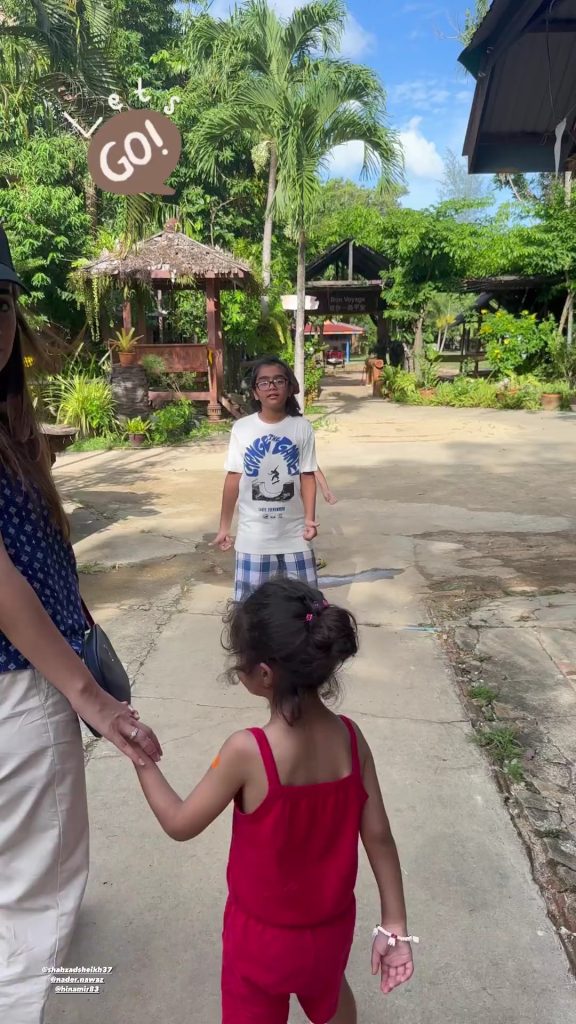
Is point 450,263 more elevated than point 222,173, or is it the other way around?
point 222,173

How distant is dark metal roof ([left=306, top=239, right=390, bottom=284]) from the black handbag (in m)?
21.4

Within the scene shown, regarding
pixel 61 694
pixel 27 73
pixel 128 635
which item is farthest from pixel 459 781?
pixel 27 73

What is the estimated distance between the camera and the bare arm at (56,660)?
1229mm

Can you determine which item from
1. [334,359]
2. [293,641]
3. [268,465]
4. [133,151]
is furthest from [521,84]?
[334,359]

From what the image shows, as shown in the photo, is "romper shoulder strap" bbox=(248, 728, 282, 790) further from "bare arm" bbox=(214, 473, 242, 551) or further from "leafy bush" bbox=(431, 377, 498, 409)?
"leafy bush" bbox=(431, 377, 498, 409)

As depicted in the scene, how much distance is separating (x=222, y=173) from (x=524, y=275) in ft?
29.2

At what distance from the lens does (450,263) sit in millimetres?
20297

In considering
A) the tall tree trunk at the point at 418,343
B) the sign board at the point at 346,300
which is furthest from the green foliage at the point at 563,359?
the sign board at the point at 346,300

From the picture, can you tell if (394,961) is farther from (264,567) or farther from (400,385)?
(400,385)

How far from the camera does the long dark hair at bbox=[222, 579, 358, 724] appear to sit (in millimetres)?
1324

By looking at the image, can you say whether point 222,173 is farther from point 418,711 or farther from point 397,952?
point 397,952

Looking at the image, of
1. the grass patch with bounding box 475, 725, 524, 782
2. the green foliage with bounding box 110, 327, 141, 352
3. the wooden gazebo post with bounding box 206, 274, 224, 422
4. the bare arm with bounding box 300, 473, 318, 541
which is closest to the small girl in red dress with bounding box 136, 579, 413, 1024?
the grass patch with bounding box 475, 725, 524, 782

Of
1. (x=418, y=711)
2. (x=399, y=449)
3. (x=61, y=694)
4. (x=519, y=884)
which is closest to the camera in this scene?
(x=61, y=694)

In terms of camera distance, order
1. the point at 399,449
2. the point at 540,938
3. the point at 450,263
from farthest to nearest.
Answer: the point at 450,263
the point at 399,449
the point at 540,938
